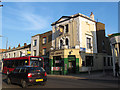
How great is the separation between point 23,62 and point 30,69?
10331 mm

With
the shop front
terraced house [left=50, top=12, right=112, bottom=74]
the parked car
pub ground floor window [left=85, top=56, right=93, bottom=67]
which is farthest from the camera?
pub ground floor window [left=85, top=56, right=93, bottom=67]

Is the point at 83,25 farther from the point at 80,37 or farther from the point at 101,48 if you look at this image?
the point at 101,48

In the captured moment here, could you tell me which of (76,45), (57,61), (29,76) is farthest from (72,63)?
(29,76)

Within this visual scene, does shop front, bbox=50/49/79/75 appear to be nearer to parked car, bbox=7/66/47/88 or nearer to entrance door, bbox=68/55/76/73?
entrance door, bbox=68/55/76/73

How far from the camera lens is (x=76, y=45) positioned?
70.6 ft

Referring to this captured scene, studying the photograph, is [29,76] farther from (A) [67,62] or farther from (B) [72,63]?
(B) [72,63]

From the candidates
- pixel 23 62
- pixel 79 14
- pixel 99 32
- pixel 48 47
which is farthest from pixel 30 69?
pixel 99 32

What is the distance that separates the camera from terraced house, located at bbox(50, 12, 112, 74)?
70.3ft

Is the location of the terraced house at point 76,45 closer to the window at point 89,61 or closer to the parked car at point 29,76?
the window at point 89,61

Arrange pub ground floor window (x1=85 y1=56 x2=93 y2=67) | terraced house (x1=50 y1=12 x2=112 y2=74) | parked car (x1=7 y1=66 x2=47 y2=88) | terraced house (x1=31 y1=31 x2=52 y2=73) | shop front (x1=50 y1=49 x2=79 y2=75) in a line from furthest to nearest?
terraced house (x1=31 y1=31 x2=52 y2=73)
pub ground floor window (x1=85 y1=56 x2=93 y2=67)
terraced house (x1=50 y1=12 x2=112 y2=74)
shop front (x1=50 y1=49 x2=79 y2=75)
parked car (x1=7 y1=66 x2=47 y2=88)

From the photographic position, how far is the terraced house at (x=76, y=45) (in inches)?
843

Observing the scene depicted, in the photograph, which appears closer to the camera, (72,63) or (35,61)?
(35,61)

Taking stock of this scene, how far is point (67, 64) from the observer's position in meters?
21.4

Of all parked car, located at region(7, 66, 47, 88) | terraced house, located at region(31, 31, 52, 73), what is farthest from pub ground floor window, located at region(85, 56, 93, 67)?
parked car, located at region(7, 66, 47, 88)
